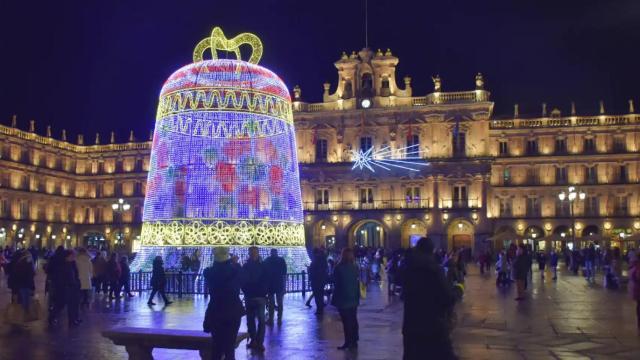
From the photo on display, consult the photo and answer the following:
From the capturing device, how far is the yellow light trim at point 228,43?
66.3 feet

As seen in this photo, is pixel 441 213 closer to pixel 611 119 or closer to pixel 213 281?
pixel 611 119

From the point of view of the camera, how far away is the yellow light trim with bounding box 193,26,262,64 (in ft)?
66.3

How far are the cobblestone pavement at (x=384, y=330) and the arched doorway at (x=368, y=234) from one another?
36122 millimetres

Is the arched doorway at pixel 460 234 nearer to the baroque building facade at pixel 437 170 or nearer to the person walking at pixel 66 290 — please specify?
the baroque building facade at pixel 437 170

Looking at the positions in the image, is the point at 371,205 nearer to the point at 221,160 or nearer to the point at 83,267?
the point at 221,160

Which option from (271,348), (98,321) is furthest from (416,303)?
(98,321)

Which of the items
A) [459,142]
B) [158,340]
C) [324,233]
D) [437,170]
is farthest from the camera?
[324,233]

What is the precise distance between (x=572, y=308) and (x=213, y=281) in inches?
465

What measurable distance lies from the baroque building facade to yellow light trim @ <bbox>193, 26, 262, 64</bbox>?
113ft

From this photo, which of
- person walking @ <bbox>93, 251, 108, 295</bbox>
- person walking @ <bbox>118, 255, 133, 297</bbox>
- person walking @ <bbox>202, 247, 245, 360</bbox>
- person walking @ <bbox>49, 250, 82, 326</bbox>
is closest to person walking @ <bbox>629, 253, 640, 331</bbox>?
person walking @ <bbox>202, 247, 245, 360</bbox>

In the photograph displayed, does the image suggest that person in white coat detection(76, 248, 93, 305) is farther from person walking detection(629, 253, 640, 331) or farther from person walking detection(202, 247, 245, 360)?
person walking detection(629, 253, 640, 331)

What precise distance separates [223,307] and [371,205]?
47510 millimetres

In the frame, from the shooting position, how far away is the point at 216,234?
65.2ft

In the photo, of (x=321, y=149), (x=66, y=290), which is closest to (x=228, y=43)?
(x=66, y=290)
